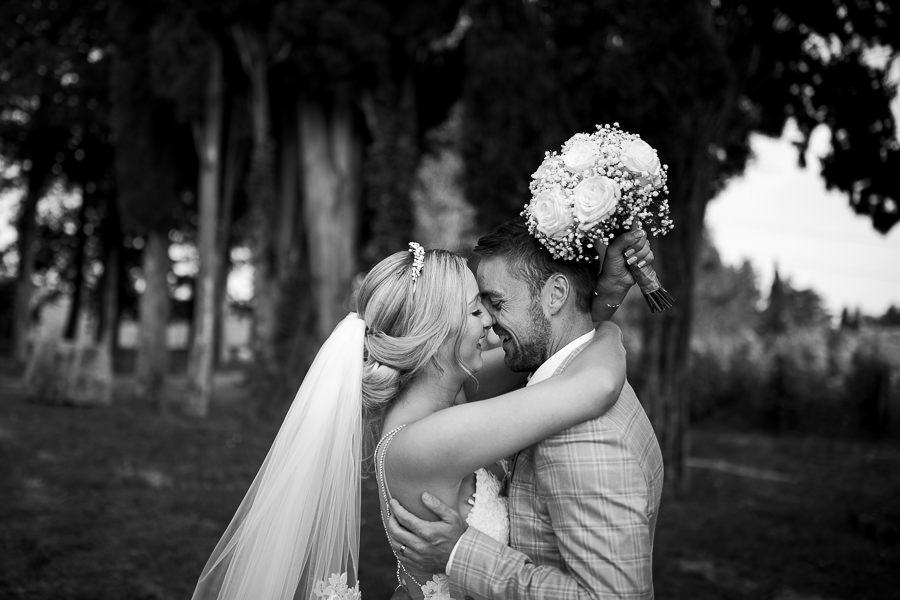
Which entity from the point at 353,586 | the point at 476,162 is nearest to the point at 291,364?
the point at 476,162

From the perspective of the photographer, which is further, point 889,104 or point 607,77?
point 607,77

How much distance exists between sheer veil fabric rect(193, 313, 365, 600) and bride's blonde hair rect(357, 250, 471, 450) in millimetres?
78

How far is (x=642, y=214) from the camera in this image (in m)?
2.50

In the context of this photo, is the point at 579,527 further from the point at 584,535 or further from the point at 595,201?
the point at 595,201

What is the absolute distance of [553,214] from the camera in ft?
7.95

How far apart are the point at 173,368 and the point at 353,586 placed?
28911 mm

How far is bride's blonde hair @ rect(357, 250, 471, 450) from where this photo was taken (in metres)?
2.70

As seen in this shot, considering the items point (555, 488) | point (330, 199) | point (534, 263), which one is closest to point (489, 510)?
point (555, 488)

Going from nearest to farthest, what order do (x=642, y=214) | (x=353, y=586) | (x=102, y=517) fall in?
(x=642, y=214), (x=353, y=586), (x=102, y=517)

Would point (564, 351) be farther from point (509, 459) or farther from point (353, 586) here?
point (353, 586)

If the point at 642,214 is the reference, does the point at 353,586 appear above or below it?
below

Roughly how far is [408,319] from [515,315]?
0.38 m

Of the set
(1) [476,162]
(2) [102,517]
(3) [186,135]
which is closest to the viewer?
(2) [102,517]

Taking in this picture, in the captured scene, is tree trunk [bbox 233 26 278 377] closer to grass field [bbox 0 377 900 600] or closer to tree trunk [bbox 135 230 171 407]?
tree trunk [bbox 135 230 171 407]
